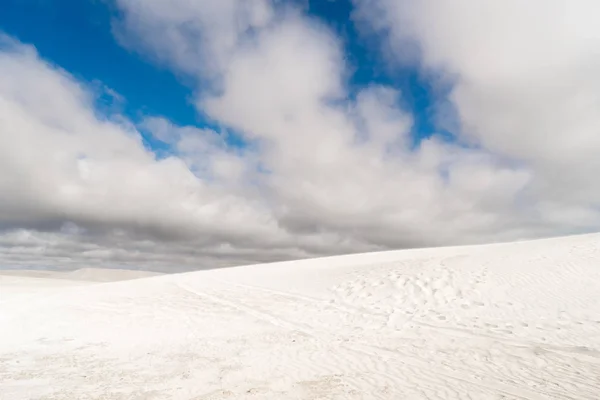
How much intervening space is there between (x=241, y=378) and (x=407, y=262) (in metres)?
20.4

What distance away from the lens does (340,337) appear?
13.1 meters

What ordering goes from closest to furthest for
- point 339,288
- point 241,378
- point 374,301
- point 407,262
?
point 241,378, point 374,301, point 339,288, point 407,262

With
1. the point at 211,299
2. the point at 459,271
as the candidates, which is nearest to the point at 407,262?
the point at 459,271

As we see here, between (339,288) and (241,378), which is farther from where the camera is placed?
(339,288)

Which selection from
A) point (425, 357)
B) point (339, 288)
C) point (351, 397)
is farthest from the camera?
point (339, 288)

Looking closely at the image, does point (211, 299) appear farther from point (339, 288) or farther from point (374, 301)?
point (374, 301)

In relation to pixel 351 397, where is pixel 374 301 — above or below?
above

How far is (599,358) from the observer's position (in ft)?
31.0

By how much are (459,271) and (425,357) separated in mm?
12936

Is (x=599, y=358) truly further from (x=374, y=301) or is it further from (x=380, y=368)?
(x=374, y=301)

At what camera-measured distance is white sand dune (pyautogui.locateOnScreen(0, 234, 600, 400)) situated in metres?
8.38

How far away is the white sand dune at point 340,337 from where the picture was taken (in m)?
8.38

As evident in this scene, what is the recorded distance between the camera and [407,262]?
88.9 feet

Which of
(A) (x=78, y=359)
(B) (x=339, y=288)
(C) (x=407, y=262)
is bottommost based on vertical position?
(A) (x=78, y=359)
